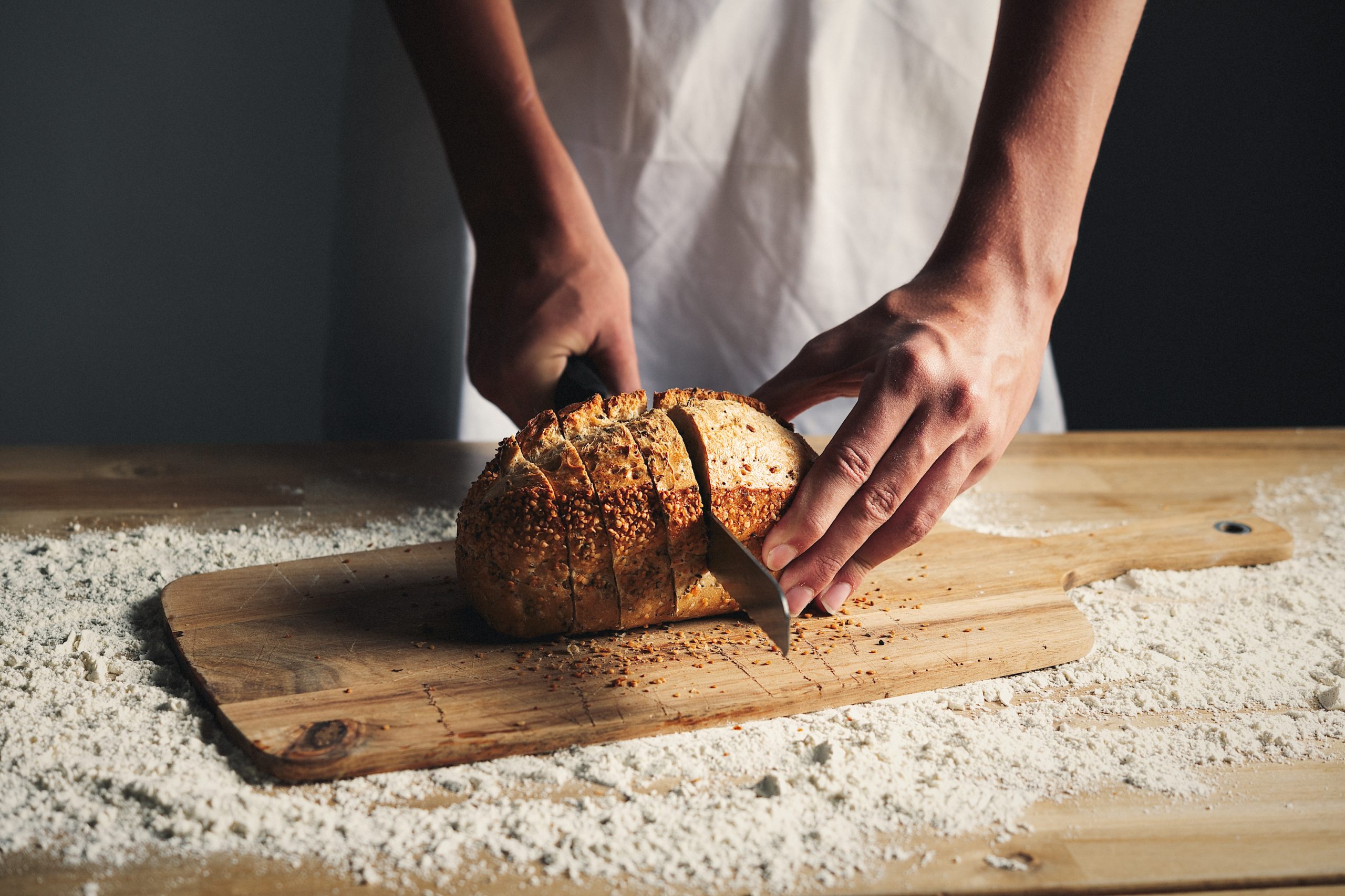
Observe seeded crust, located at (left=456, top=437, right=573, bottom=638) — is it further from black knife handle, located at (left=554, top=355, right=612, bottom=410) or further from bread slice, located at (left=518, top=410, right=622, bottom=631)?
black knife handle, located at (left=554, top=355, right=612, bottom=410)

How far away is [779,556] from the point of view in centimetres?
163

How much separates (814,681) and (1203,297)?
382 cm

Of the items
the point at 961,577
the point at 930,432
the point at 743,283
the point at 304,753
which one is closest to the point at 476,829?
the point at 304,753

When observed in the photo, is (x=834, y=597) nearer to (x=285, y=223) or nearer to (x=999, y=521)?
(x=999, y=521)

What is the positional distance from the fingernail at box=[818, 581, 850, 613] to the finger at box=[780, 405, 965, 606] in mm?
23

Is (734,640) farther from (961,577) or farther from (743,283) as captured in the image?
(743,283)

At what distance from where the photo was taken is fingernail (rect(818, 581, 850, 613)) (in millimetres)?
1719

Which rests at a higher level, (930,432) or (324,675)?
(930,432)

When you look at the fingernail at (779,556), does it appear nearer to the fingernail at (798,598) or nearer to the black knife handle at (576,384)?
the fingernail at (798,598)

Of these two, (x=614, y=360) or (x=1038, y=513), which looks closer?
(x=614, y=360)

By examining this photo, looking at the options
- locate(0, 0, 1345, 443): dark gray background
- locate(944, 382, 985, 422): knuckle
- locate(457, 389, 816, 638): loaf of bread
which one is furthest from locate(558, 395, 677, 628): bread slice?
locate(0, 0, 1345, 443): dark gray background

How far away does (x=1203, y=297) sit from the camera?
4543 mm

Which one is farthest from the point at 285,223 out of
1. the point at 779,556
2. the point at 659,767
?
the point at 659,767

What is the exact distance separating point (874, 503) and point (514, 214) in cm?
114
